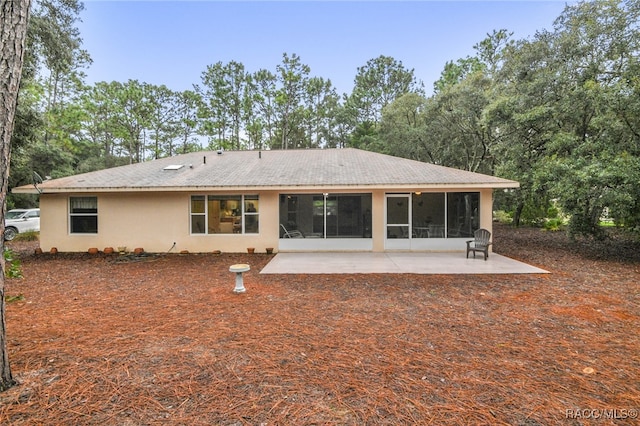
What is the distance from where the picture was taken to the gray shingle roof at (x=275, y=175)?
9.55 metres

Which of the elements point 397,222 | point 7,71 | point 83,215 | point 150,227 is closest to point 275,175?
point 397,222

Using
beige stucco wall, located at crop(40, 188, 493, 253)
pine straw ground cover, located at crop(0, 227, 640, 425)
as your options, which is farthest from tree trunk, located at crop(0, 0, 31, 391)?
beige stucco wall, located at crop(40, 188, 493, 253)

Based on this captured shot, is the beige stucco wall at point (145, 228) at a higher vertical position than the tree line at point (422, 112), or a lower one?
lower

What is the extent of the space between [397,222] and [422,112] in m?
13.5

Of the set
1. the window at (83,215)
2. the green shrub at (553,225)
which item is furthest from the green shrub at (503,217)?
the window at (83,215)

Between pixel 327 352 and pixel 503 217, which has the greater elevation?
pixel 503 217

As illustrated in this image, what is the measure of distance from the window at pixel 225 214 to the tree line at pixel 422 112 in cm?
558

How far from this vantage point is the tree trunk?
249 centimetres

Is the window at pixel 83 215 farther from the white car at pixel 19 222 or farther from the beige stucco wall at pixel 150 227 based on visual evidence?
the white car at pixel 19 222

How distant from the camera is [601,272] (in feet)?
24.2

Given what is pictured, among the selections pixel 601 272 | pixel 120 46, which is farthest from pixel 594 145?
pixel 120 46

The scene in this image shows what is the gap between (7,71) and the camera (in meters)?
2.54

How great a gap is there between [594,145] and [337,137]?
2320 centimetres

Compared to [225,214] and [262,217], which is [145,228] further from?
[262,217]
